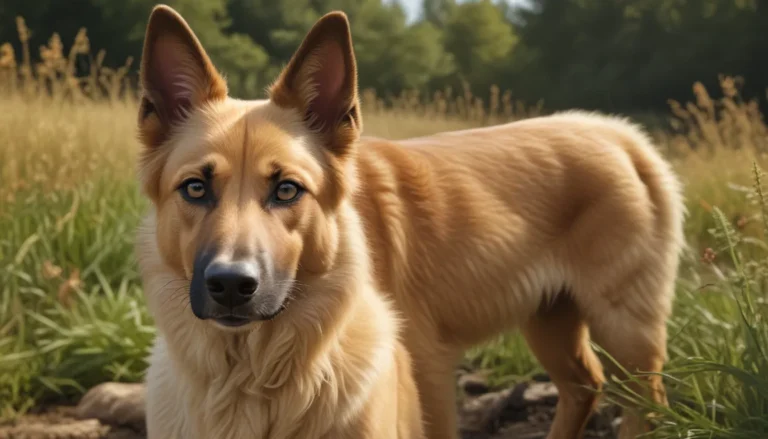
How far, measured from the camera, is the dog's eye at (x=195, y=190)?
2.83 meters

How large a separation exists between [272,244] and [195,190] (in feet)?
1.07

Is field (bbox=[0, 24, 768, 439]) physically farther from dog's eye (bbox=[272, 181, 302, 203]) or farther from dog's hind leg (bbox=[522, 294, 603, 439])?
dog's eye (bbox=[272, 181, 302, 203])

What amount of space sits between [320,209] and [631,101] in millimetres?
25926

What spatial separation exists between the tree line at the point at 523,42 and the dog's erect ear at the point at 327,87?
53.2 ft

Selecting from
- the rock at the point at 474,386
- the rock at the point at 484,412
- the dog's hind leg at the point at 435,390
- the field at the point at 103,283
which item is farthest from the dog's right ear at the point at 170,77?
the rock at the point at 474,386

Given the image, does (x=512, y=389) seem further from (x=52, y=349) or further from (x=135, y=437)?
(x=52, y=349)

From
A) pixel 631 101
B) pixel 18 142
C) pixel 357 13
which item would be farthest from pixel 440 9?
pixel 18 142

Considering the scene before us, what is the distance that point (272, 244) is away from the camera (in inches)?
108

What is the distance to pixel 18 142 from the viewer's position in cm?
688

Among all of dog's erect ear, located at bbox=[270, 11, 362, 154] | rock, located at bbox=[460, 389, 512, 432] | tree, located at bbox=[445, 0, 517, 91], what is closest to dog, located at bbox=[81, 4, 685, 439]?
dog's erect ear, located at bbox=[270, 11, 362, 154]

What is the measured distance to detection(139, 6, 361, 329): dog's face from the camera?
2658 millimetres

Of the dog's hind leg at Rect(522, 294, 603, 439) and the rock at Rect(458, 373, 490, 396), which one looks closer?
the dog's hind leg at Rect(522, 294, 603, 439)

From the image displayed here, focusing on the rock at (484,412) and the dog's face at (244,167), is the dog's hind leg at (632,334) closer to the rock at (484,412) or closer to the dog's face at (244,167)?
the rock at (484,412)

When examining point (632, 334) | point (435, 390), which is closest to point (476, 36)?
point (632, 334)
